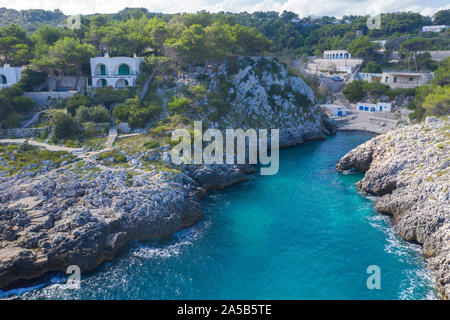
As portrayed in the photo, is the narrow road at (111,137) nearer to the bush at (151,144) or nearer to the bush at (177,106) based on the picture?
the bush at (151,144)

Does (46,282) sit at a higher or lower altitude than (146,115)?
lower

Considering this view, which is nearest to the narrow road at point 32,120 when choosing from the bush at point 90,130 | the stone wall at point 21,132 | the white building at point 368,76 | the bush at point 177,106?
the stone wall at point 21,132

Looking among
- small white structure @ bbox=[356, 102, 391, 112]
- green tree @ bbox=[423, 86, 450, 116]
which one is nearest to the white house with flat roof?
small white structure @ bbox=[356, 102, 391, 112]

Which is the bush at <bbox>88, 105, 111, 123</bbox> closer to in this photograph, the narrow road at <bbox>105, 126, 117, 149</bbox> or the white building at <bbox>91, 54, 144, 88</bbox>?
the narrow road at <bbox>105, 126, 117, 149</bbox>

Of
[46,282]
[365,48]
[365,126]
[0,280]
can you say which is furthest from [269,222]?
[365,48]

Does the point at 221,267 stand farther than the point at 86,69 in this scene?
No

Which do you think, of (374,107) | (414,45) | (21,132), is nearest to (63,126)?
(21,132)
